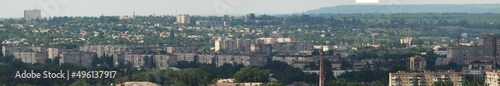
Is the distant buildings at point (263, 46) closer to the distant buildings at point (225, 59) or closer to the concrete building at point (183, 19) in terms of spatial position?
the distant buildings at point (225, 59)

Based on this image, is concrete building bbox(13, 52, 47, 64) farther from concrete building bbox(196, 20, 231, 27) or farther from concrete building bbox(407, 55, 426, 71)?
concrete building bbox(196, 20, 231, 27)

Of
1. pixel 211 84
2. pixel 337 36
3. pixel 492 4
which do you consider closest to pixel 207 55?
pixel 211 84

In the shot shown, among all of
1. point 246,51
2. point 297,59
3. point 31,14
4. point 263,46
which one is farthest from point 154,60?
point 31,14

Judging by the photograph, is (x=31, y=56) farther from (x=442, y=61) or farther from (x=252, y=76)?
(x=252, y=76)

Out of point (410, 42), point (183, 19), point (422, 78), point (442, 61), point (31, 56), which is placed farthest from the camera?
point (183, 19)

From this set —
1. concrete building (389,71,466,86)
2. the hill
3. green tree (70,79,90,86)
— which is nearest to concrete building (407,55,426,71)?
concrete building (389,71,466,86)

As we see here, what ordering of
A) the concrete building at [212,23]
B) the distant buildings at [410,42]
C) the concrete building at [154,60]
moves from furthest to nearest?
the concrete building at [212,23]
the distant buildings at [410,42]
the concrete building at [154,60]

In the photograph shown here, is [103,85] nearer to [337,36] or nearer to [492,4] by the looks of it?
[337,36]

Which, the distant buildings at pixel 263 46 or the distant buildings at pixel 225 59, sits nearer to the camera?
the distant buildings at pixel 225 59

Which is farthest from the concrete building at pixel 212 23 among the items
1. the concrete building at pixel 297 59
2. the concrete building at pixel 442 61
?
the concrete building at pixel 442 61
